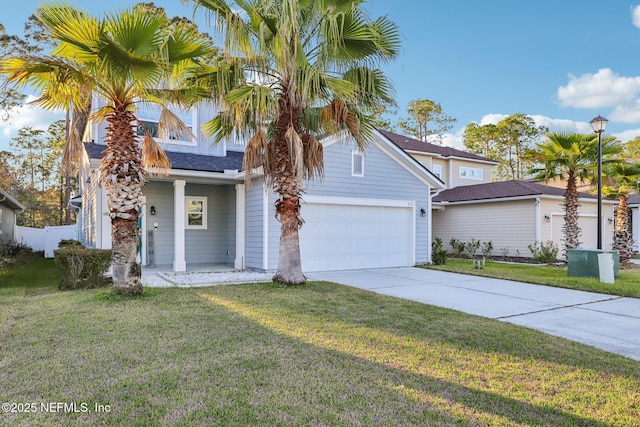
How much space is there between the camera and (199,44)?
6.91m

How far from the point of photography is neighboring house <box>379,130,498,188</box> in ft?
70.3

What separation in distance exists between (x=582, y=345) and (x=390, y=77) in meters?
6.26

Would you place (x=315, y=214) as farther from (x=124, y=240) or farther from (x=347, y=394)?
(x=347, y=394)

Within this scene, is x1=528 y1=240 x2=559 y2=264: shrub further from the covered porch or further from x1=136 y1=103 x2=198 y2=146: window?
x1=136 y1=103 x2=198 y2=146: window

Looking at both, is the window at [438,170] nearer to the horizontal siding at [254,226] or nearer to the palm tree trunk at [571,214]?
the palm tree trunk at [571,214]

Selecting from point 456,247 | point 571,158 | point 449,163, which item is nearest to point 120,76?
point 571,158

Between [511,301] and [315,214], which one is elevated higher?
[315,214]

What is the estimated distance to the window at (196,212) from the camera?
1320 centimetres

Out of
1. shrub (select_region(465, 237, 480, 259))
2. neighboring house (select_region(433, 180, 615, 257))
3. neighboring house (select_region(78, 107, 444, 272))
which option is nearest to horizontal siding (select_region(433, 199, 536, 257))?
neighboring house (select_region(433, 180, 615, 257))

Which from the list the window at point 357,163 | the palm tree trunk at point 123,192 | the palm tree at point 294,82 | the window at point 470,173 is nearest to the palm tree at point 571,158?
the window at point 357,163

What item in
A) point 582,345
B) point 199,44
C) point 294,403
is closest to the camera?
point 294,403

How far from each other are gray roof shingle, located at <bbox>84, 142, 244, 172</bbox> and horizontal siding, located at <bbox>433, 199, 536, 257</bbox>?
11386mm

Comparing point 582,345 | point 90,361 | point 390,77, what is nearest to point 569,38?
point 390,77

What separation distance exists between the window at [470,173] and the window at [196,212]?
15745mm
